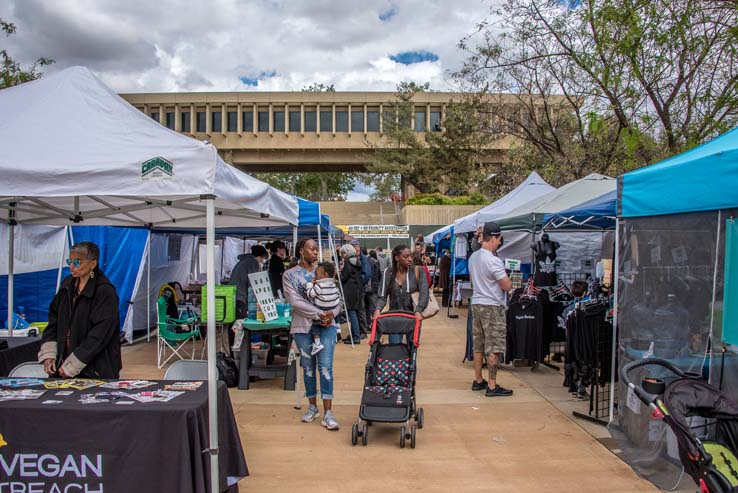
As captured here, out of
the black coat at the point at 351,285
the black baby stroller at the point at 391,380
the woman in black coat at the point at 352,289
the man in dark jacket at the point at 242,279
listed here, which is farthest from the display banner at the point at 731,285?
the black coat at the point at 351,285

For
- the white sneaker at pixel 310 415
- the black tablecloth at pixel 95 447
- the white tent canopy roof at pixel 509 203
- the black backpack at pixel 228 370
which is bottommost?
the white sneaker at pixel 310 415

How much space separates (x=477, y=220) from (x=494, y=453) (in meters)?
7.66

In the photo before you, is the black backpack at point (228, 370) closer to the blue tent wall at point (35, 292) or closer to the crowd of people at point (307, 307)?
the crowd of people at point (307, 307)

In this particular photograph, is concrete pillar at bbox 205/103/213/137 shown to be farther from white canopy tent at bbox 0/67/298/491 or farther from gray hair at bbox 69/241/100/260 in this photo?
gray hair at bbox 69/241/100/260

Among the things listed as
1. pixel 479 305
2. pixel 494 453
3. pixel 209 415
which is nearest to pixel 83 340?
pixel 209 415

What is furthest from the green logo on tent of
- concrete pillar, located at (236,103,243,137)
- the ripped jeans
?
concrete pillar, located at (236,103,243,137)

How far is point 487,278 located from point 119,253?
6942 millimetres

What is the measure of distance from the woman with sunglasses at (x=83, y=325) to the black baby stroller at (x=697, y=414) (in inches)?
137

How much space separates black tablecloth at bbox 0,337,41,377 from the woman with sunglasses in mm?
1242

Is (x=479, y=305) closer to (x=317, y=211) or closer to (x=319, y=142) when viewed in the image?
(x=317, y=211)

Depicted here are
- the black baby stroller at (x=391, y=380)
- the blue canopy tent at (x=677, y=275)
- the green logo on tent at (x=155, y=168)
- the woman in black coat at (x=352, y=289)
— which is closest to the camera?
the green logo on tent at (x=155, y=168)

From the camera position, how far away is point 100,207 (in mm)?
6098

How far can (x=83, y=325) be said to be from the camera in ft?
12.5

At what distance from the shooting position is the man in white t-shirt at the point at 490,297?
620 centimetres
